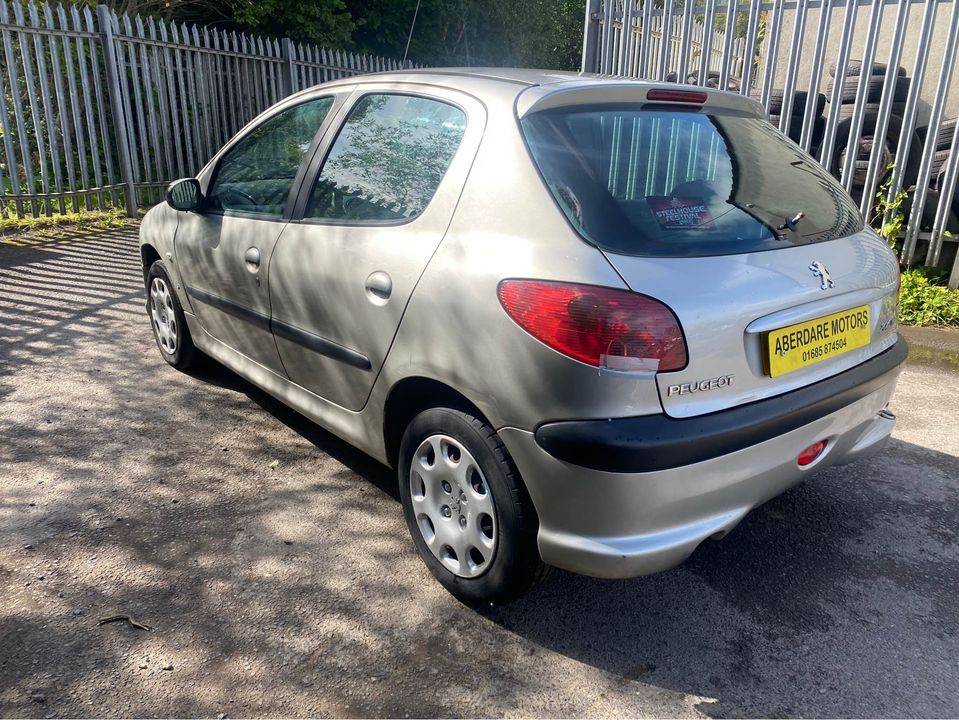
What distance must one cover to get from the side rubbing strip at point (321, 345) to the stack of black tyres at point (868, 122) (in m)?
5.20

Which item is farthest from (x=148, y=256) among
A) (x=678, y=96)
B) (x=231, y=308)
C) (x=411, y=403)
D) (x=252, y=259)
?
(x=678, y=96)

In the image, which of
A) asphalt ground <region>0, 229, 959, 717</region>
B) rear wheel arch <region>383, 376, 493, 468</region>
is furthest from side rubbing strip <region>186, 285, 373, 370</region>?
asphalt ground <region>0, 229, 959, 717</region>

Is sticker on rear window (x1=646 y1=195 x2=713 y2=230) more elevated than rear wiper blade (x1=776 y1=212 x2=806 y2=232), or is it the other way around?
sticker on rear window (x1=646 y1=195 x2=713 y2=230)

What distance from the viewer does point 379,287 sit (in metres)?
2.69

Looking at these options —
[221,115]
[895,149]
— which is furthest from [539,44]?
[895,149]

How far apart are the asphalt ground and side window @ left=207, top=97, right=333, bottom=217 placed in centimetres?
114

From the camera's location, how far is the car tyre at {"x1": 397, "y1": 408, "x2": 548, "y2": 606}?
2.32 m

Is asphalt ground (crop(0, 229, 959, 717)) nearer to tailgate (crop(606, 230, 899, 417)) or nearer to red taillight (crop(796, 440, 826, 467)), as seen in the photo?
red taillight (crop(796, 440, 826, 467))

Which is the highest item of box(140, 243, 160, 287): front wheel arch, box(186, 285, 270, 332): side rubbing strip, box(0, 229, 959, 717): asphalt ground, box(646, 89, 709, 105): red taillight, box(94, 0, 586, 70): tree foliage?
box(94, 0, 586, 70): tree foliage

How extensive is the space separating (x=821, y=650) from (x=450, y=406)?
140 cm

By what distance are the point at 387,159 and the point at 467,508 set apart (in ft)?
4.46

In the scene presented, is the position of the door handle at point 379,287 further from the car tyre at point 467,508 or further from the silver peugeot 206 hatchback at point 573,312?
the car tyre at point 467,508

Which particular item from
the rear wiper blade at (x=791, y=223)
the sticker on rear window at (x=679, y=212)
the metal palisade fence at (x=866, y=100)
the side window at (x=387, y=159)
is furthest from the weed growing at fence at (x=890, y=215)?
the side window at (x=387, y=159)

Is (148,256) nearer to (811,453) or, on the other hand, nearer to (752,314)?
(752,314)
